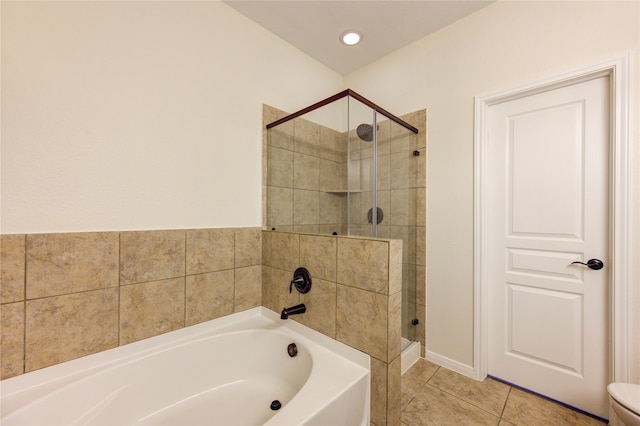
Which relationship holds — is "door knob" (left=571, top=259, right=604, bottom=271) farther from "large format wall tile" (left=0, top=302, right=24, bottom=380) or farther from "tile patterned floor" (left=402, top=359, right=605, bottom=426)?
"large format wall tile" (left=0, top=302, right=24, bottom=380)

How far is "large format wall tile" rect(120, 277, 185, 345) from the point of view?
137cm

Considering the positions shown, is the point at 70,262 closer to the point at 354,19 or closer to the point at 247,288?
the point at 247,288

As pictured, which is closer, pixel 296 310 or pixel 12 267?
pixel 12 267

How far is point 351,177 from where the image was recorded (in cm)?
176

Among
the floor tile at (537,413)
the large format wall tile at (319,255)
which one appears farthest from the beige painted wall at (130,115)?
the floor tile at (537,413)

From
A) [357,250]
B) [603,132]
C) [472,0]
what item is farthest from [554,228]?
[472,0]

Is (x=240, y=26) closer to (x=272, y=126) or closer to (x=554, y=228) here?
(x=272, y=126)

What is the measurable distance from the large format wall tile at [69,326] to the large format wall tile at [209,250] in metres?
0.41

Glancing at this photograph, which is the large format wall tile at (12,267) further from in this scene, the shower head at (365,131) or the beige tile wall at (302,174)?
the shower head at (365,131)

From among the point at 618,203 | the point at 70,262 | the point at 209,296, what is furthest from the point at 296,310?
the point at 618,203

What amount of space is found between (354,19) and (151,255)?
2.14 m

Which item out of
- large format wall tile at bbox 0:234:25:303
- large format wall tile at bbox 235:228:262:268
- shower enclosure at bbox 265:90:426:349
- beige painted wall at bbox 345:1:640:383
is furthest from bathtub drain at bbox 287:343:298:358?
large format wall tile at bbox 0:234:25:303

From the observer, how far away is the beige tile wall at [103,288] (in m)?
1.11

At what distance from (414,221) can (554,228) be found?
863mm
